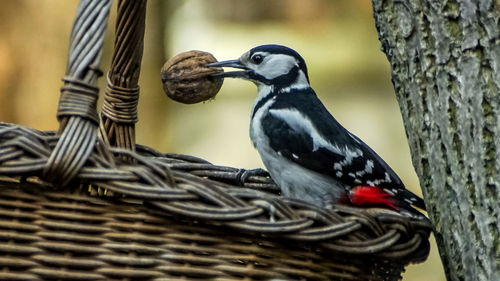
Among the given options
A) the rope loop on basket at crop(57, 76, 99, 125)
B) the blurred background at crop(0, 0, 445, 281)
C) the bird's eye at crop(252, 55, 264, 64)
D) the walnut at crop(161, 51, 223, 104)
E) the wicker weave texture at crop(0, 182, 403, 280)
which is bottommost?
the wicker weave texture at crop(0, 182, 403, 280)

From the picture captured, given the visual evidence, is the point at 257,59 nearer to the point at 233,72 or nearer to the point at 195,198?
the point at 233,72

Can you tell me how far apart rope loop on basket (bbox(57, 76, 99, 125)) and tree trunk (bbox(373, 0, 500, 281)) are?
1.86 feet

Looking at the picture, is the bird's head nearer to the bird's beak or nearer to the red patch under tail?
the bird's beak

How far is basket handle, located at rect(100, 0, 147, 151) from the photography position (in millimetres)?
1305

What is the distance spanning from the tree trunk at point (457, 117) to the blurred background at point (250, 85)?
2374 mm

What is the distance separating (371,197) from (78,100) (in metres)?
0.69

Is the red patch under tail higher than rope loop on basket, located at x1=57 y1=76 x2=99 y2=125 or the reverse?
the reverse

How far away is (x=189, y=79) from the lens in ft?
5.08

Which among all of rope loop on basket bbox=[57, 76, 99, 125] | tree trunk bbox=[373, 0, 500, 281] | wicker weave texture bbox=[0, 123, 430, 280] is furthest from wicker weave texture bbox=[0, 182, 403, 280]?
tree trunk bbox=[373, 0, 500, 281]

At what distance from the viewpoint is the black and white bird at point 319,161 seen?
143cm

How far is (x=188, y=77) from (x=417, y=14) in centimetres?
56

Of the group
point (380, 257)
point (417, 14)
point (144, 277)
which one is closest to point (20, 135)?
point (144, 277)

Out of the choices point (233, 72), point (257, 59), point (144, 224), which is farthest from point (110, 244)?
point (257, 59)

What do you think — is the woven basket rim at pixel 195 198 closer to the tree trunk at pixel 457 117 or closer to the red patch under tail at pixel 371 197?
the tree trunk at pixel 457 117
